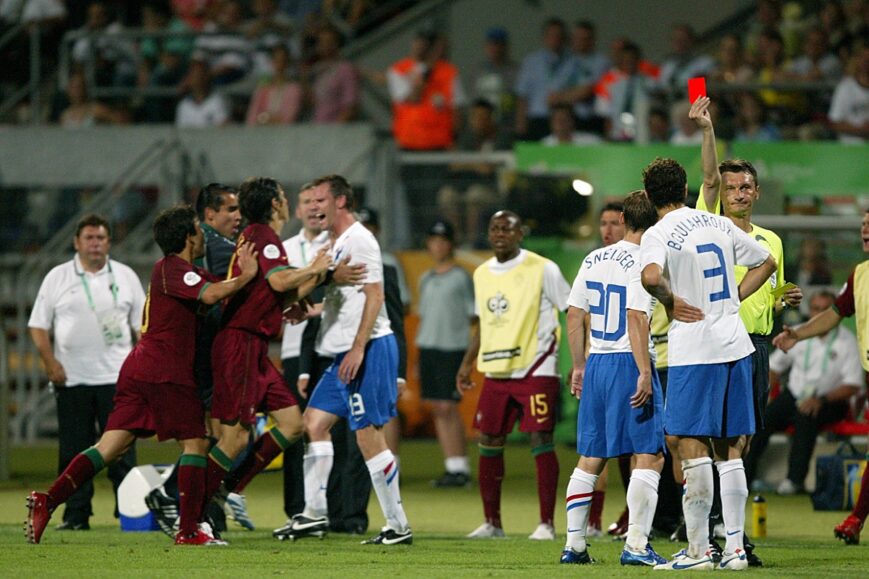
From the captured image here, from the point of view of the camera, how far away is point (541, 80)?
765 inches

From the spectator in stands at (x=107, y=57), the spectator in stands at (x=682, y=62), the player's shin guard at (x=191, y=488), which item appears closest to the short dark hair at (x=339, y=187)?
the player's shin guard at (x=191, y=488)

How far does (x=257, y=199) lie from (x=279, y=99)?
10.5 m

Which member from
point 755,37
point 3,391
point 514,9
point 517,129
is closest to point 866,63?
point 755,37

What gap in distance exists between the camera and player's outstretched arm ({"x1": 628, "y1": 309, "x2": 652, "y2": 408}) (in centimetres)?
834

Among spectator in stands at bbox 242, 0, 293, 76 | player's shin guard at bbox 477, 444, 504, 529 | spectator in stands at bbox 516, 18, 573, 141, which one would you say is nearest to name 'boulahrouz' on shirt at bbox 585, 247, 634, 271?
player's shin guard at bbox 477, 444, 504, 529

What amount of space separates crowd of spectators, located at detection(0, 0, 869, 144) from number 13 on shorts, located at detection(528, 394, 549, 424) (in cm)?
752

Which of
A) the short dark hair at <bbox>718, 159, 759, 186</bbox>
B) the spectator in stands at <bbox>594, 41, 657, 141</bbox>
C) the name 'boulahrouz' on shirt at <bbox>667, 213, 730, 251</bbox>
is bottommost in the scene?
the name 'boulahrouz' on shirt at <bbox>667, 213, 730, 251</bbox>

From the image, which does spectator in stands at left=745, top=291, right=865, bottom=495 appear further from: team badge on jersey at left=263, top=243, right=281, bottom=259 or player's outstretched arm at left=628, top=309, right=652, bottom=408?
team badge on jersey at left=263, top=243, right=281, bottom=259

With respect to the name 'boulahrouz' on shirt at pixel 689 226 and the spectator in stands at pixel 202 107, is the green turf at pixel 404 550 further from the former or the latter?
the spectator in stands at pixel 202 107

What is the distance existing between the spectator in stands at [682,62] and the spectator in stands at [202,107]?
5.68 meters

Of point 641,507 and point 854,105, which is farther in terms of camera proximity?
point 854,105

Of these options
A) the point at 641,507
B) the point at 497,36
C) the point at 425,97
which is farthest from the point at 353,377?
the point at 497,36

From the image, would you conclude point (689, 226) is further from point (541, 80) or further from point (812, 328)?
point (541, 80)

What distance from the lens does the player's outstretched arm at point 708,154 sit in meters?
8.38
